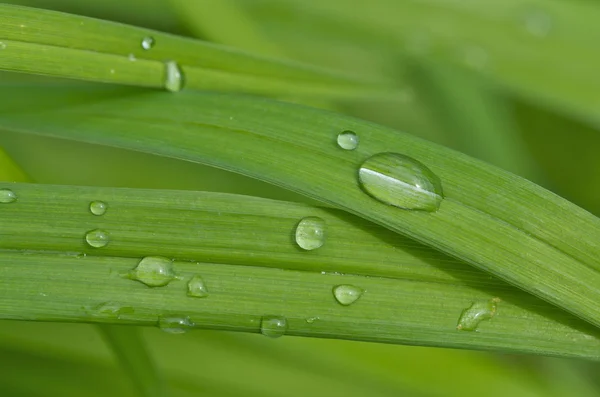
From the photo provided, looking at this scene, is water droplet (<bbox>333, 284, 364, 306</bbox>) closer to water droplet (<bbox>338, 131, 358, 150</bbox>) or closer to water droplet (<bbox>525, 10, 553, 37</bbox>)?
water droplet (<bbox>338, 131, 358, 150</bbox>)

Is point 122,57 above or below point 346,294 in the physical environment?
above

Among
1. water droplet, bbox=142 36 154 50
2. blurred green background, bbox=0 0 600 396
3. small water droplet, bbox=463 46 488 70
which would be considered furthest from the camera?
small water droplet, bbox=463 46 488 70

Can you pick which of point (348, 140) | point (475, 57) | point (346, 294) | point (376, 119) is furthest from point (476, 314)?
point (376, 119)

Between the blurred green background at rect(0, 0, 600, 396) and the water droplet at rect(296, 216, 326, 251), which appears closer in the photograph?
the water droplet at rect(296, 216, 326, 251)

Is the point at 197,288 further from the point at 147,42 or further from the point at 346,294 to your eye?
the point at 147,42

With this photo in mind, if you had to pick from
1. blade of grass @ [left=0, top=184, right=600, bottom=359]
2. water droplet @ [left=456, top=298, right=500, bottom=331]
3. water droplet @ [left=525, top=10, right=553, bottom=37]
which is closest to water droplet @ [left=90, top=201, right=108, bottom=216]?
blade of grass @ [left=0, top=184, right=600, bottom=359]
